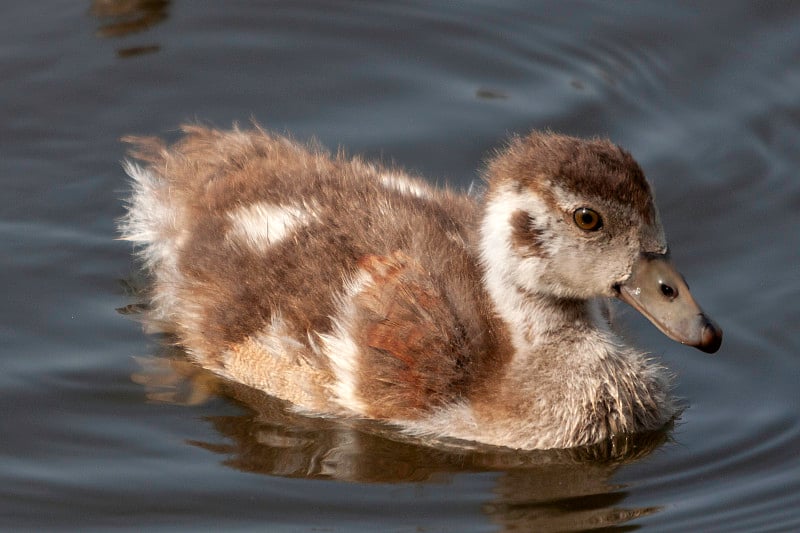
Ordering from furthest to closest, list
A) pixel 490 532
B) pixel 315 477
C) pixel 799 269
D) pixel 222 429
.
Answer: pixel 799 269, pixel 222 429, pixel 315 477, pixel 490 532

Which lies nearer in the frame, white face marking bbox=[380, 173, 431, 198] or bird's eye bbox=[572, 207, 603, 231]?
bird's eye bbox=[572, 207, 603, 231]

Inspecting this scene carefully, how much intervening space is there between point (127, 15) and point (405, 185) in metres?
3.55

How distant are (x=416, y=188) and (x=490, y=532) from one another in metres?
1.95

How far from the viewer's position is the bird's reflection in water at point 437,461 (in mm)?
6316

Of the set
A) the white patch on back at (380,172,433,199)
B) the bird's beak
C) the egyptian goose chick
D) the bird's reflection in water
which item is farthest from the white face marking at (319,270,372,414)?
the bird's beak

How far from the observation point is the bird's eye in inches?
249

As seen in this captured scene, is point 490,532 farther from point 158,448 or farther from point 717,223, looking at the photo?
point 717,223

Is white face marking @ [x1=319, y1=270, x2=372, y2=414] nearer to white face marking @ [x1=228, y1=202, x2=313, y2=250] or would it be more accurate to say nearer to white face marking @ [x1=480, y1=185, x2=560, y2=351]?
white face marking @ [x1=228, y1=202, x2=313, y2=250]

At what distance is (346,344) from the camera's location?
6.71m

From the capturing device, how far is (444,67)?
9758mm

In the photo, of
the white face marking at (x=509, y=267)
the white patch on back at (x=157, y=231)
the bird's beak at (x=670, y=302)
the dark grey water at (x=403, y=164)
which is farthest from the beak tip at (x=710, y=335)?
the white patch on back at (x=157, y=231)

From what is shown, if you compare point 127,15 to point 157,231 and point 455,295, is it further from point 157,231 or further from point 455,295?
point 455,295

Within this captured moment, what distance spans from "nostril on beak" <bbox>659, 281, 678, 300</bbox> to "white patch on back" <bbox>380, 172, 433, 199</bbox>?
1.39 metres

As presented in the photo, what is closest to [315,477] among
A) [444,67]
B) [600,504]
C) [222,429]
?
[222,429]
